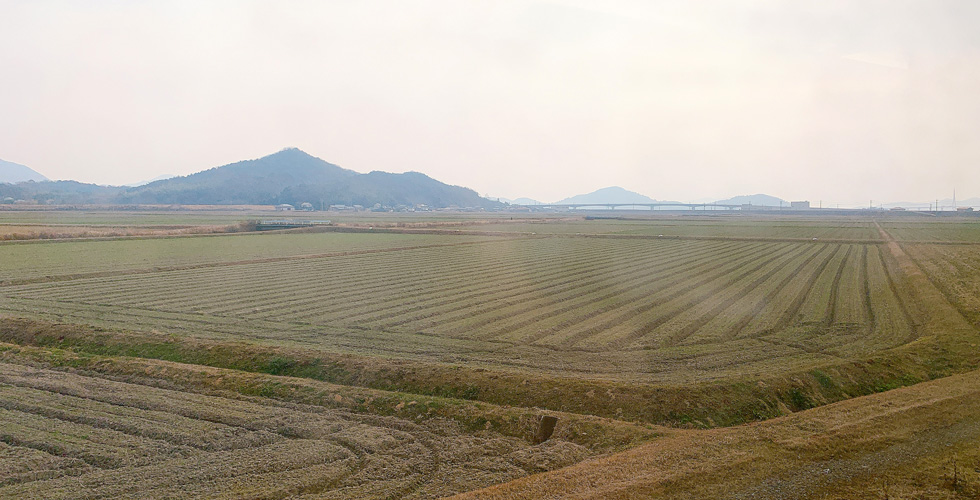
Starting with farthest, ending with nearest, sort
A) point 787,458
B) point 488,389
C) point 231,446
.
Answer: point 488,389 < point 231,446 < point 787,458

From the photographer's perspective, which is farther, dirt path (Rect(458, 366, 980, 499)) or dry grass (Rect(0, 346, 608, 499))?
dry grass (Rect(0, 346, 608, 499))

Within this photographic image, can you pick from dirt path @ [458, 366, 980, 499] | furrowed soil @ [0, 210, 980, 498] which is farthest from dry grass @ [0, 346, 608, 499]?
dirt path @ [458, 366, 980, 499]

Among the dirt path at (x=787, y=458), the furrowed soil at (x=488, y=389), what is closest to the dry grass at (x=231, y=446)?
the furrowed soil at (x=488, y=389)

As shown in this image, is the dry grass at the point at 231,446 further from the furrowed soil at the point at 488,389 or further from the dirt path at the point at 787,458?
the dirt path at the point at 787,458

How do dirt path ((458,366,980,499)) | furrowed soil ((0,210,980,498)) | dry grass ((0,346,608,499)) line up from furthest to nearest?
furrowed soil ((0,210,980,498)), dry grass ((0,346,608,499)), dirt path ((458,366,980,499))

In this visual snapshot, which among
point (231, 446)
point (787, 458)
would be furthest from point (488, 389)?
point (787, 458)

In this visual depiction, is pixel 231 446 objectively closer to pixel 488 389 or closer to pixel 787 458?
pixel 488 389

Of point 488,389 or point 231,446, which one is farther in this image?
point 488,389

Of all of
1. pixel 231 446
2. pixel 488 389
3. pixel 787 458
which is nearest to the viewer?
pixel 787 458

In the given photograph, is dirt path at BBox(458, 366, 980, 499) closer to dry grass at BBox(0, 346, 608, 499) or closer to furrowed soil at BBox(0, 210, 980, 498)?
furrowed soil at BBox(0, 210, 980, 498)

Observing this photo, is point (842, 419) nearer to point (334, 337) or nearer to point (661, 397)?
point (661, 397)

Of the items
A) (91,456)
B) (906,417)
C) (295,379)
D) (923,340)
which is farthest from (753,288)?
(91,456)
